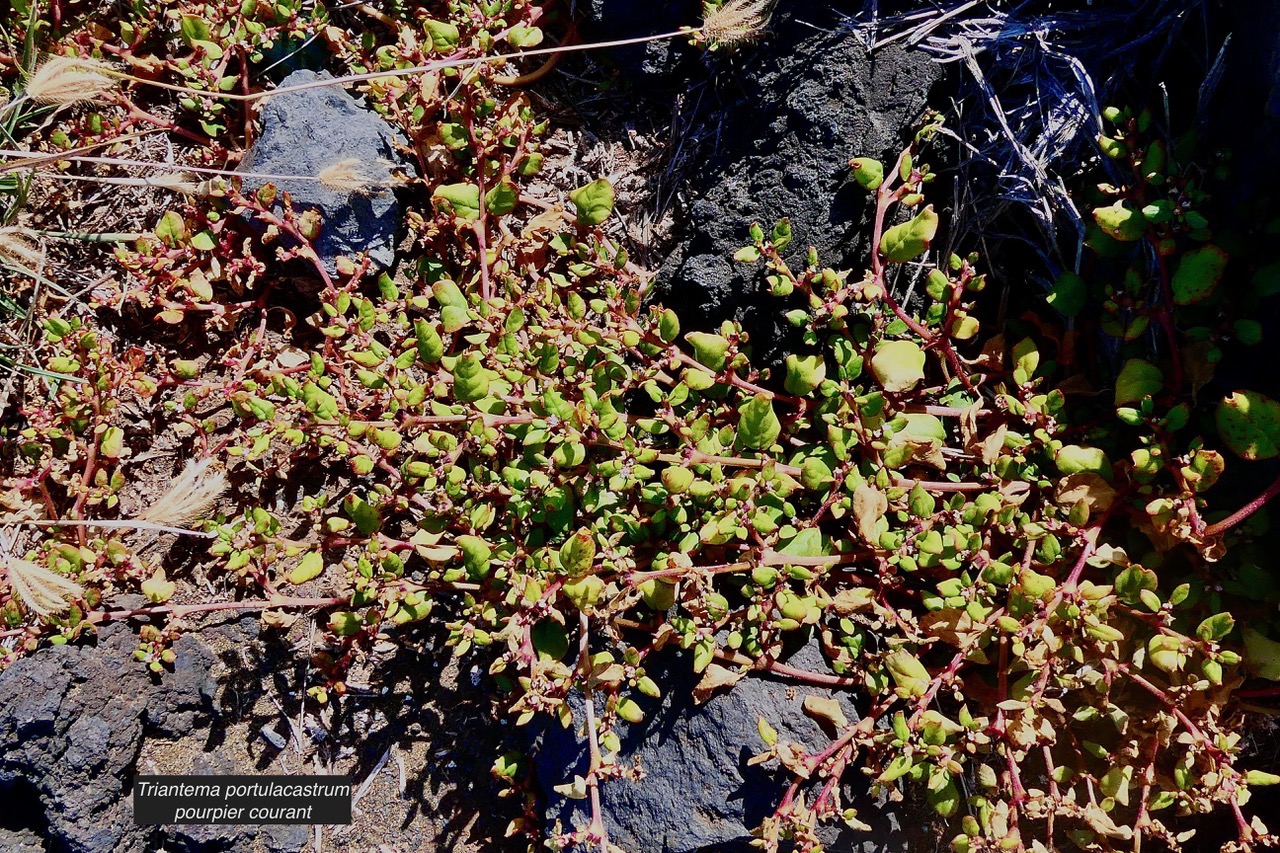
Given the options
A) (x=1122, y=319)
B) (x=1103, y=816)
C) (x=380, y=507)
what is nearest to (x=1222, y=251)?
(x=1122, y=319)

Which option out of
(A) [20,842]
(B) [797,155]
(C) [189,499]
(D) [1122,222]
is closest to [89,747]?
(A) [20,842]

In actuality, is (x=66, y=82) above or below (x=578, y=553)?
above

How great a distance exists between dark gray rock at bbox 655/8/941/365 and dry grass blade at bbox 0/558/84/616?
2.05 meters

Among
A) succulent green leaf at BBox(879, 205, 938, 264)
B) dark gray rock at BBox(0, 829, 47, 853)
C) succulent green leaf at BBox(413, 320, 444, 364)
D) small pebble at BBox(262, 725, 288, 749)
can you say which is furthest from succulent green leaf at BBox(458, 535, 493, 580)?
dark gray rock at BBox(0, 829, 47, 853)

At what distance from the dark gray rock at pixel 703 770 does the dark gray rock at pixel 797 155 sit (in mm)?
1020

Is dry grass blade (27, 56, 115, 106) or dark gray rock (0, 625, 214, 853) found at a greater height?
dry grass blade (27, 56, 115, 106)

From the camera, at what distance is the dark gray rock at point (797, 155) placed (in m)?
2.57

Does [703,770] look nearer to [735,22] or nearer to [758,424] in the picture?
[758,424]

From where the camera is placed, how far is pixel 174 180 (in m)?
2.95

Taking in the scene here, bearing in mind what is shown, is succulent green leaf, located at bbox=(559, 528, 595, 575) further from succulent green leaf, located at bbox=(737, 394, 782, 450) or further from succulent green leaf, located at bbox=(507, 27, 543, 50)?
succulent green leaf, located at bbox=(507, 27, 543, 50)

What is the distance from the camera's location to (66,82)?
2.66 metres

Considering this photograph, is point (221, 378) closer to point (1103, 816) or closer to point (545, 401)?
point (545, 401)

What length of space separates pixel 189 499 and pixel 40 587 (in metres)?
0.45

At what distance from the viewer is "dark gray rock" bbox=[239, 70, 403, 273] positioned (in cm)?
298
